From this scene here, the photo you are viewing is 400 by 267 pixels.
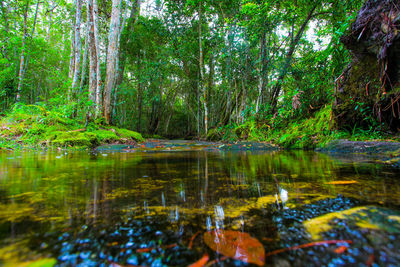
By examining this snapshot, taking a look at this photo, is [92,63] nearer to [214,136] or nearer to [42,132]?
[42,132]

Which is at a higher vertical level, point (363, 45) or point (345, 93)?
point (363, 45)

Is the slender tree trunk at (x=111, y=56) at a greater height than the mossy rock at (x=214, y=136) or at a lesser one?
greater

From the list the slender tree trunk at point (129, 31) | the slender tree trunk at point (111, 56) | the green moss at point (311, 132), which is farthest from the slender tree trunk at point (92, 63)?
the green moss at point (311, 132)

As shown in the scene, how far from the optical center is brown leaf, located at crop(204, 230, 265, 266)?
1.43ft

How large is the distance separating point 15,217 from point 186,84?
1664 centimetres

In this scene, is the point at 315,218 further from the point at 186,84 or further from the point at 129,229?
the point at 186,84

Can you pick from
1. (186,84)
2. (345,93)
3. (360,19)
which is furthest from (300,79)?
(186,84)

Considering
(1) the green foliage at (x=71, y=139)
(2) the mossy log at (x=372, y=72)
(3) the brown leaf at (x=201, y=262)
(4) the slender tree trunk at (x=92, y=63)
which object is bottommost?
(3) the brown leaf at (x=201, y=262)

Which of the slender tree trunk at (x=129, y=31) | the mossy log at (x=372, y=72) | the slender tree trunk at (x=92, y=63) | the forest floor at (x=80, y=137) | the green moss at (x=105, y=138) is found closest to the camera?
the mossy log at (x=372, y=72)

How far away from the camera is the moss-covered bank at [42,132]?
434 centimetres

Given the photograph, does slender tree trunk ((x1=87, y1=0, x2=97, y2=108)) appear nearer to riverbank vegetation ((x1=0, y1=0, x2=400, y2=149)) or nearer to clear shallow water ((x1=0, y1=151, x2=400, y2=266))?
riverbank vegetation ((x1=0, y1=0, x2=400, y2=149))

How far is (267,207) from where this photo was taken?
0.73 m

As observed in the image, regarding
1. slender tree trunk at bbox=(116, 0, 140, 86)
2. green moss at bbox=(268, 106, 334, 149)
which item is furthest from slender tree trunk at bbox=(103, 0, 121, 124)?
green moss at bbox=(268, 106, 334, 149)

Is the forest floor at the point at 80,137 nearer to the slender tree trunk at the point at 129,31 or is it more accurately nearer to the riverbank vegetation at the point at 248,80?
the riverbank vegetation at the point at 248,80
